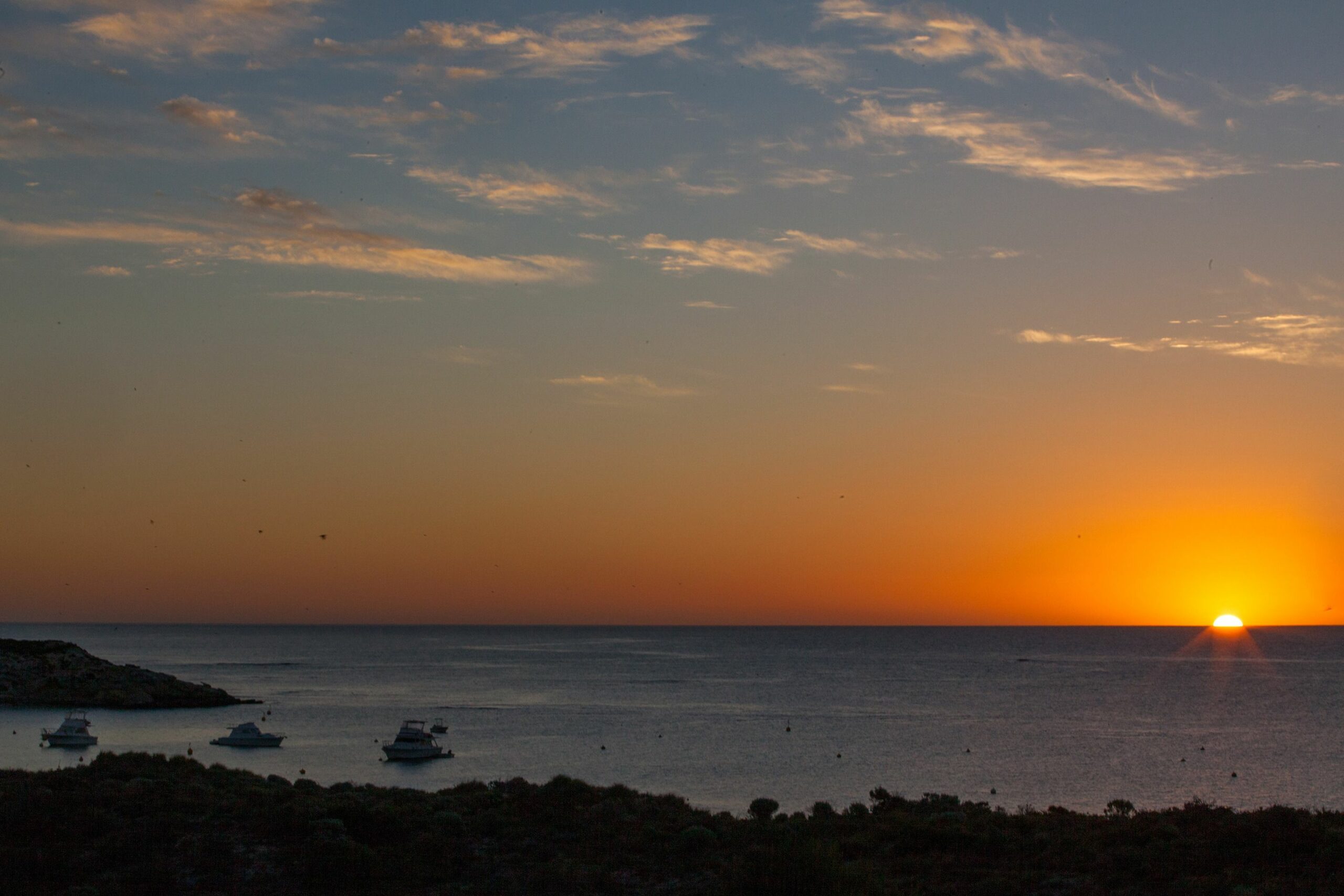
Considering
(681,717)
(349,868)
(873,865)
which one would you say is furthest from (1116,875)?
(681,717)

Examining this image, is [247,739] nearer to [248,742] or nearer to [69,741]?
[248,742]

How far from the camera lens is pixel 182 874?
73.9 ft

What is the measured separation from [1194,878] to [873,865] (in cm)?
601

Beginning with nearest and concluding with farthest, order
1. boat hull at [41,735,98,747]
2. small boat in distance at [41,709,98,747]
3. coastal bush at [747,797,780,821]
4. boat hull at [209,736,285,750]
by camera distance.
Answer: coastal bush at [747,797,780,821] → boat hull at [41,735,98,747] → small boat in distance at [41,709,98,747] → boat hull at [209,736,285,750]

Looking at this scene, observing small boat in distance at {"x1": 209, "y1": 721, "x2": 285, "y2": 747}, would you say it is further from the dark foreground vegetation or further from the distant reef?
the dark foreground vegetation

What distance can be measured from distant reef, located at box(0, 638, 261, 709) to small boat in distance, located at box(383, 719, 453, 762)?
1647 inches

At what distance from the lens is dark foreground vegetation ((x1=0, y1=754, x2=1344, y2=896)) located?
2123cm

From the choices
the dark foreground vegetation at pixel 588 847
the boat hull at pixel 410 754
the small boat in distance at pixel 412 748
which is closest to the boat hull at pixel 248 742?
the small boat in distance at pixel 412 748

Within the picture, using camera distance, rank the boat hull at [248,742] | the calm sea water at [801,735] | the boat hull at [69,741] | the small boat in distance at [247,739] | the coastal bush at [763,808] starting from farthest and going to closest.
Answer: the small boat in distance at [247,739]
the boat hull at [248,742]
the boat hull at [69,741]
the calm sea water at [801,735]
the coastal bush at [763,808]

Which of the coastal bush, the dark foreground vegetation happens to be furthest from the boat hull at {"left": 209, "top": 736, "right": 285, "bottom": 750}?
the coastal bush

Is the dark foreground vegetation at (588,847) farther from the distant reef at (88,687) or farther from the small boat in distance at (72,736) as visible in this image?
the distant reef at (88,687)

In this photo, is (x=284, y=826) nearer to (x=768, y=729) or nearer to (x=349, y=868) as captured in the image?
(x=349, y=868)

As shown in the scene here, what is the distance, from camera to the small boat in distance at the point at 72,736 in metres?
70.5

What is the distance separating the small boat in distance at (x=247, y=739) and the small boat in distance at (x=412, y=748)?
965 centimetres
